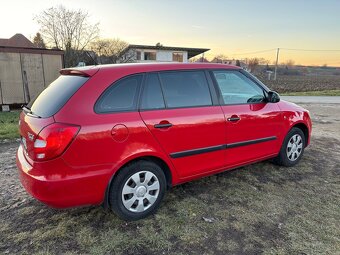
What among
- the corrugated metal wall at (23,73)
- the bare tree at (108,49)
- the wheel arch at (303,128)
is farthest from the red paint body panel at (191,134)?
the bare tree at (108,49)

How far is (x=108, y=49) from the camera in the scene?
3155cm

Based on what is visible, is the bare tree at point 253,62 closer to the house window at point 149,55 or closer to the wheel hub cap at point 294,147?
the house window at point 149,55

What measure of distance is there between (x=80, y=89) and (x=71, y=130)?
17.3 inches

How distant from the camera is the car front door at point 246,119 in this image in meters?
3.74

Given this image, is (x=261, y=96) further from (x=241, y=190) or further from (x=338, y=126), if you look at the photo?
(x=338, y=126)

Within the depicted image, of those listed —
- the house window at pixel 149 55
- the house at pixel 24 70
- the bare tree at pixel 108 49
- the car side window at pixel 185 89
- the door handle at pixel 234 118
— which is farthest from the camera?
the house window at pixel 149 55

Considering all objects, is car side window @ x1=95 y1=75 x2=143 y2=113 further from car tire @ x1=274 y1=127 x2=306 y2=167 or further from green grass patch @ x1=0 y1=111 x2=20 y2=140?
green grass patch @ x1=0 y1=111 x2=20 y2=140

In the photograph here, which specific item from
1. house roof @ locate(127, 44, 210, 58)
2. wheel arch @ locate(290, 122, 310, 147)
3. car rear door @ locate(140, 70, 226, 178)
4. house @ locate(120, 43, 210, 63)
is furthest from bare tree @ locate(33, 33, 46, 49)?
car rear door @ locate(140, 70, 226, 178)

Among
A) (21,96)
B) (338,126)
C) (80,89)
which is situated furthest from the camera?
(21,96)

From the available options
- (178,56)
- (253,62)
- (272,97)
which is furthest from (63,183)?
(253,62)

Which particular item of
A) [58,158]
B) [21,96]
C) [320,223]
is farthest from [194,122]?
[21,96]

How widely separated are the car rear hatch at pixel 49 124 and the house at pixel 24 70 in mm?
8006

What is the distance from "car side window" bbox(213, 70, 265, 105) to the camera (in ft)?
12.4

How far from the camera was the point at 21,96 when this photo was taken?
10289 millimetres
